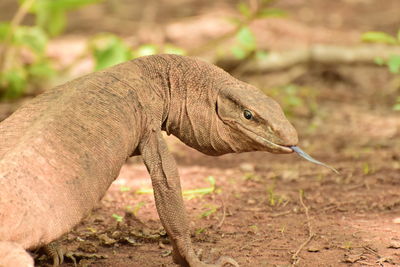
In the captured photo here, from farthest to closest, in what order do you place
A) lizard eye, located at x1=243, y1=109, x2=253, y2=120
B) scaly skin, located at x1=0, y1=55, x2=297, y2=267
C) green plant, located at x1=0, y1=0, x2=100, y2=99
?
green plant, located at x1=0, y1=0, x2=100, y2=99, lizard eye, located at x1=243, y1=109, x2=253, y2=120, scaly skin, located at x1=0, y1=55, x2=297, y2=267

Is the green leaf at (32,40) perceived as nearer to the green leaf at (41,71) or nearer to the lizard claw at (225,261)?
the green leaf at (41,71)

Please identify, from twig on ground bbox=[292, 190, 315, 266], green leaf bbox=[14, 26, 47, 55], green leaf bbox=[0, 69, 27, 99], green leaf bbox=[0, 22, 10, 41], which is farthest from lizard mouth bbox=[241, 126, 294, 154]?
green leaf bbox=[0, 69, 27, 99]

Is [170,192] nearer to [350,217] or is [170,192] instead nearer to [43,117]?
[43,117]

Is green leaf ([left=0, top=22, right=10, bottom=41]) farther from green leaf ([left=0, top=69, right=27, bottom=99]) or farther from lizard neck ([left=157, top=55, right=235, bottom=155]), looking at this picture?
lizard neck ([left=157, top=55, right=235, bottom=155])

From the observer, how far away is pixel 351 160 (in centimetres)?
673

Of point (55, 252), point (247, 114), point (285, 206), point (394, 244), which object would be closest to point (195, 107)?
point (247, 114)

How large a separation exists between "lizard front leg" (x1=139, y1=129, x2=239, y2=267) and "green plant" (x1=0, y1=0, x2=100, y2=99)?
402 centimetres

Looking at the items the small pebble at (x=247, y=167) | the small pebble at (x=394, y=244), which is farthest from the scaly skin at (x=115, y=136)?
the small pebble at (x=247, y=167)

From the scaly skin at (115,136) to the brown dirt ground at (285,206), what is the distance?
56cm

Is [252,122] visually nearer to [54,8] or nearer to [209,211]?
[209,211]

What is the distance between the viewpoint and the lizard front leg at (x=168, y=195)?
13.7 feet

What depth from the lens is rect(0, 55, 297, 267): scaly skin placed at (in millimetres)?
3473

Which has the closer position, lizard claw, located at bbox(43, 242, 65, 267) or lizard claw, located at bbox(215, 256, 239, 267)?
lizard claw, located at bbox(215, 256, 239, 267)

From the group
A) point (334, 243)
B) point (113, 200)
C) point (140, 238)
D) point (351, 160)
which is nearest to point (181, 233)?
point (140, 238)
